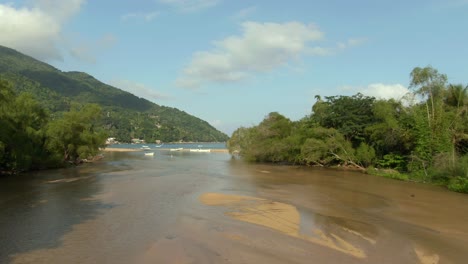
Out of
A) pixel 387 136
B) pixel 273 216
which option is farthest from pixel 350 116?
pixel 273 216

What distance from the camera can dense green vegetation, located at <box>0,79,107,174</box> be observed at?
34.4 m

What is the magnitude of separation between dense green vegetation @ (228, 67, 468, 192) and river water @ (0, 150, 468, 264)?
18.4 feet

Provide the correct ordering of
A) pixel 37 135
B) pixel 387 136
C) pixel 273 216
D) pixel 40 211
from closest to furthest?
1. pixel 273 216
2. pixel 40 211
3. pixel 387 136
4. pixel 37 135

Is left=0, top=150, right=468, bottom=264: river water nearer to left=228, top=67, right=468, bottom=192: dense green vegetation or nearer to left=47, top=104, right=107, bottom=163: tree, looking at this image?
left=228, top=67, right=468, bottom=192: dense green vegetation

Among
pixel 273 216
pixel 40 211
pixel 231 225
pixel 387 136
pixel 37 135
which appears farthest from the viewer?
pixel 37 135

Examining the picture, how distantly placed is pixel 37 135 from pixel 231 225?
34.9m

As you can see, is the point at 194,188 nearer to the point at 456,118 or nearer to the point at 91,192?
the point at 91,192

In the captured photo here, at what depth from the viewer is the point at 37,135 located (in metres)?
40.5

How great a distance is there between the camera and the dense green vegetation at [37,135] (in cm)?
3438

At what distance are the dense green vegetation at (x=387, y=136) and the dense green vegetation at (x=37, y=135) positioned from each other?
88.7ft

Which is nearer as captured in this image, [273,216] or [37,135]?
[273,216]

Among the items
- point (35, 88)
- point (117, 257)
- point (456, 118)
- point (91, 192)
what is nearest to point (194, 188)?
point (91, 192)

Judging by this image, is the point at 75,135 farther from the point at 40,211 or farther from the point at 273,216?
the point at 273,216

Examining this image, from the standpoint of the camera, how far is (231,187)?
2802 centimetres
